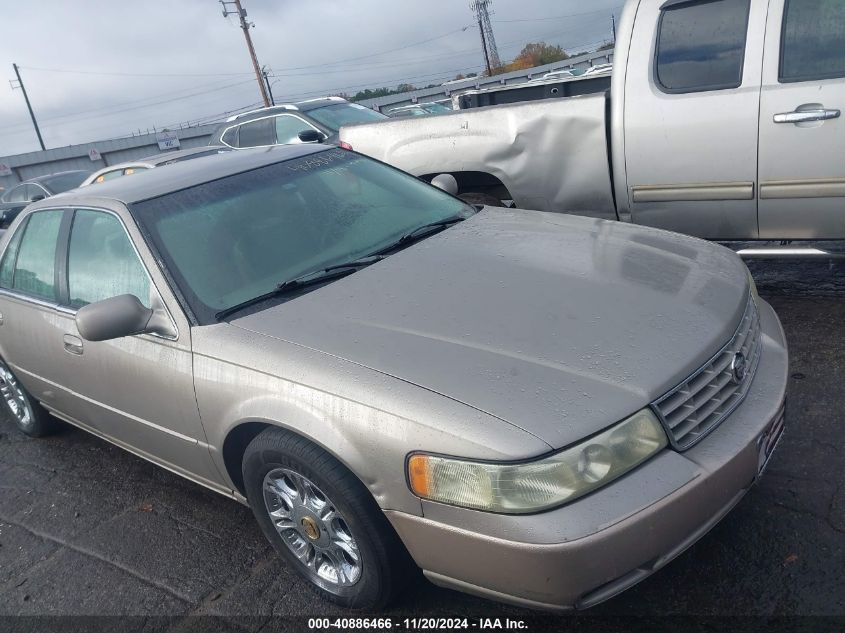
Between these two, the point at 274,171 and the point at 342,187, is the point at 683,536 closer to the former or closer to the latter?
the point at 342,187

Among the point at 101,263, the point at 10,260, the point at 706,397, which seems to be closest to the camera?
the point at 706,397

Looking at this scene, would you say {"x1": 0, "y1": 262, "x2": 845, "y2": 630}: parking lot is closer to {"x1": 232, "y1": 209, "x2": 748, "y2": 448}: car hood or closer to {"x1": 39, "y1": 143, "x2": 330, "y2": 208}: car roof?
{"x1": 232, "y1": 209, "x2": 748, "y2": 448}: car hood

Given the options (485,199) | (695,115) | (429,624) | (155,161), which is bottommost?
(429,624)

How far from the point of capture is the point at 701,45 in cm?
439

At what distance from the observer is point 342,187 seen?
3.62 metres

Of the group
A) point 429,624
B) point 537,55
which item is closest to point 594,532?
point 429,624

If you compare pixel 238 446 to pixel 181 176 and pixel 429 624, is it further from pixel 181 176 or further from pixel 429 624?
pixel 181 176

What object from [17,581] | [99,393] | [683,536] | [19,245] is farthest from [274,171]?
[683,536]

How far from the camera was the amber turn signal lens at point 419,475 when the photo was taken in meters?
2.14

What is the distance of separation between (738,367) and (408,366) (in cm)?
109

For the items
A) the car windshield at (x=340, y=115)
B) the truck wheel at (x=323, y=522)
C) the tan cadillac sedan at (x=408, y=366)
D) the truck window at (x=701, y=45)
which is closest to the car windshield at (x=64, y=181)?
the car windshield at (x=340, y=115)

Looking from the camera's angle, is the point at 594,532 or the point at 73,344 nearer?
the point at 594,532

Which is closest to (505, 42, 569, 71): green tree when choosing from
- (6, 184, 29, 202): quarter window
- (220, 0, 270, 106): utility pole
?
(220, 0, 270, 106): utility pole

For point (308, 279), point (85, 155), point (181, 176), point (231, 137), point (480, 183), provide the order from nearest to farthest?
point (308, 279) → point (181, 176) → point (480, 183) → point (231, 137) → point (85, 155)
